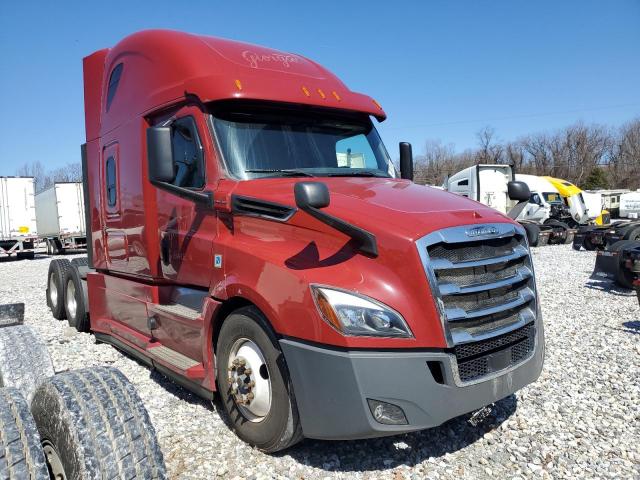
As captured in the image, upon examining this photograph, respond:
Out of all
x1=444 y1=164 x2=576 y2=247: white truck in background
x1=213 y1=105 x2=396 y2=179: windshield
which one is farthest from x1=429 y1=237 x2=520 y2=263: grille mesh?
x1=444 y1=164 x2=576 y2=247: white truck in background

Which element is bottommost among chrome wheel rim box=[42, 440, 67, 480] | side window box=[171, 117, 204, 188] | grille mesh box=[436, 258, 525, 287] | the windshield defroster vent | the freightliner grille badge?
chrome wheel rim box=[42, 440, 67, 480]

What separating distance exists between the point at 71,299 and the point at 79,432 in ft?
20.9

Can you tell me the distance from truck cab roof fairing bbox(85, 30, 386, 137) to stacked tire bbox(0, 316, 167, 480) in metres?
2.43

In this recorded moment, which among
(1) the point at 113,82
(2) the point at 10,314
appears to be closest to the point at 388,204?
(2) the point at 10,314

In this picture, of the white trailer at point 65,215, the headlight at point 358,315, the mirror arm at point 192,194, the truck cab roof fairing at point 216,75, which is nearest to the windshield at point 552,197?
the truck cab roof fairing at point 216,75

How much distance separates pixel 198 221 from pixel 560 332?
5418 mm

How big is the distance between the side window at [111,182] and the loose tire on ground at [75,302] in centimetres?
196

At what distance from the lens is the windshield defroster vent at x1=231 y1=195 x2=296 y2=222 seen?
335cm

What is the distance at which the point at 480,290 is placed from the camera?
3.13 m

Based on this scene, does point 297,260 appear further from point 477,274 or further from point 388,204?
point 477,274

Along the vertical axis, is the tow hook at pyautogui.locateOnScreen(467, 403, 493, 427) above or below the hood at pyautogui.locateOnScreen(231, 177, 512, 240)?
below

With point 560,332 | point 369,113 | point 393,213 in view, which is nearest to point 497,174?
point 560,332

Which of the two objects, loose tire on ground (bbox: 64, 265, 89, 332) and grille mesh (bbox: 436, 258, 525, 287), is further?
loose tire on ground (bbox: 64, 265, 89, 332)

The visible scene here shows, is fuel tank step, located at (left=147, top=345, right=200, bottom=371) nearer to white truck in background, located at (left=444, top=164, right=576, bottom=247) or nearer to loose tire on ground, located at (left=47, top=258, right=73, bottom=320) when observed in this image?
loose tire on ground, located at (left=47, top=258, right=73, bottom=320)
